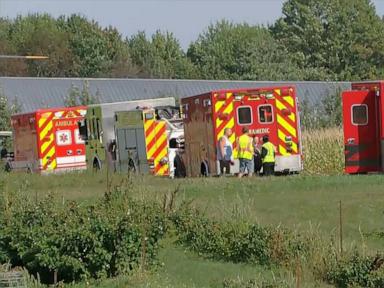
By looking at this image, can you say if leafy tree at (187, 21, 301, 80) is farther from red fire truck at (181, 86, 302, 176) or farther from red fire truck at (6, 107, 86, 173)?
red fire truck at (181, 86, 302, 176)

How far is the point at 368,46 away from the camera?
11056 cm

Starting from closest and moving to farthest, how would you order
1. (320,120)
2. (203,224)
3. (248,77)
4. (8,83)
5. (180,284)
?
1. (180,284)
2. (203,224)
3. (320,120)
4. (8,83)
5. (248,77)

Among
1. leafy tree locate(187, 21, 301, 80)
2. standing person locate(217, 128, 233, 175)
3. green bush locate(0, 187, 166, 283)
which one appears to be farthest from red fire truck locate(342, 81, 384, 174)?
leafy tree locate(187, 21, 301, 80)

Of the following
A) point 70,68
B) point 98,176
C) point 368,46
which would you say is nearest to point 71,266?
point 98,176

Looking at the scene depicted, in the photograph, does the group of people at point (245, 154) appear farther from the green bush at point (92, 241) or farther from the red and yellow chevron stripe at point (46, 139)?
the green bush at point (92, 241)

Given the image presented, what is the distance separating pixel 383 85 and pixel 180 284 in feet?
53.8

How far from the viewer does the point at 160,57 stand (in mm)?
115062

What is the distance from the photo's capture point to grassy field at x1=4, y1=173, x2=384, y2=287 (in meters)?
13.5

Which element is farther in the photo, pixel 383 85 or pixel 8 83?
pixel 8 83

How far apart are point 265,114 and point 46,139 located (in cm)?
1413

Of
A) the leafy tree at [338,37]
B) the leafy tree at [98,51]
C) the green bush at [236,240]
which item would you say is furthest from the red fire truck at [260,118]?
the leafy tree at [338,37]

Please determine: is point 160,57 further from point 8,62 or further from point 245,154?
point 245,154

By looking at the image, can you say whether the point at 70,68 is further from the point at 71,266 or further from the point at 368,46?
the point at 71,266

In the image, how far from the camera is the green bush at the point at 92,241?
541 inches
